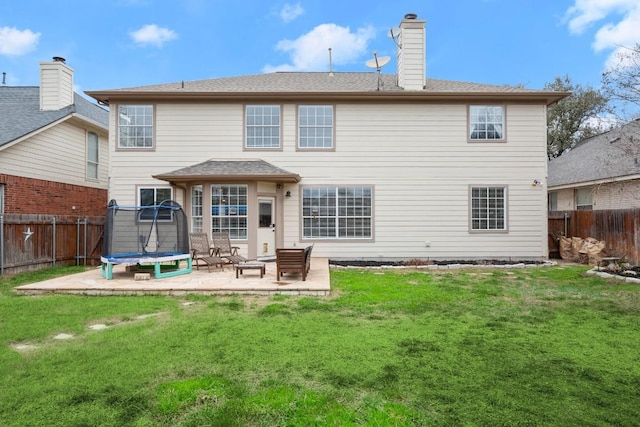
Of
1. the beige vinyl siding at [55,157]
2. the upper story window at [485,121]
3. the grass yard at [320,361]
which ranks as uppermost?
the upper story window at [485,121]

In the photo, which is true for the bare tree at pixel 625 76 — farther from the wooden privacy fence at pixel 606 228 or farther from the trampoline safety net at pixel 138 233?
the trampoline safety net at pixel 138 233

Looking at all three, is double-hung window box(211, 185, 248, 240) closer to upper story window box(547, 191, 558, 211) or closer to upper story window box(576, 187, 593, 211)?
upper story window box(576, 187, 593, 211)

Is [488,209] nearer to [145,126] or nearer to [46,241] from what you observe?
[145,126]

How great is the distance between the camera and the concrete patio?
750cm

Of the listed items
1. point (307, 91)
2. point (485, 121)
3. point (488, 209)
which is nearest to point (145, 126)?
point (307, 91)

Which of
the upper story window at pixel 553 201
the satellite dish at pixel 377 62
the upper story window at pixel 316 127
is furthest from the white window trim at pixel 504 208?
the upper story window at pixel 553 201

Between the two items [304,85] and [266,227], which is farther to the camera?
[304,85]

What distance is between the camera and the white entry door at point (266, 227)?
1192 centimetres

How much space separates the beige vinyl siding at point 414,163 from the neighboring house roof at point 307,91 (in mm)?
485

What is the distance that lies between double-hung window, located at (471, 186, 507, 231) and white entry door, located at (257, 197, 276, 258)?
6.52 metres

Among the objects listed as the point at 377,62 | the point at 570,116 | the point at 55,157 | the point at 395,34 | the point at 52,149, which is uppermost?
the point at 570,116

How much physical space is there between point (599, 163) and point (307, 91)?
12.7 metres

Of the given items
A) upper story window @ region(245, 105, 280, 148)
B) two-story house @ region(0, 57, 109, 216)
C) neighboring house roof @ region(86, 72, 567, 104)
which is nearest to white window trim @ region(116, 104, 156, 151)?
neighboring house roof @ region(86, 72, 567, 104)

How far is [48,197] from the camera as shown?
13.3m
